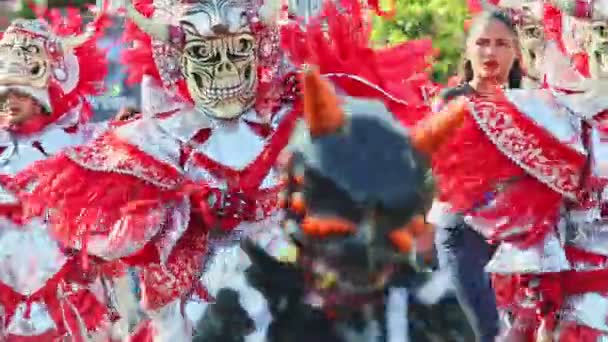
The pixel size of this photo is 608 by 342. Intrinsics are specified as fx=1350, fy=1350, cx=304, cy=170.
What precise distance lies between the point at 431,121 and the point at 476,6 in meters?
2.57

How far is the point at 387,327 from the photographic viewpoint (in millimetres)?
2455

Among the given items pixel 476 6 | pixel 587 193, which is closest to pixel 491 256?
pixel 587 193

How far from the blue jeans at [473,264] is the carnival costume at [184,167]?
57cm

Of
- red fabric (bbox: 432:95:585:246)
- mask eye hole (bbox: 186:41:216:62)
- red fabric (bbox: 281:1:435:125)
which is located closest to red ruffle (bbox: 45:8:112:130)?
mask eye hole (bbox: 186:41:216:62)

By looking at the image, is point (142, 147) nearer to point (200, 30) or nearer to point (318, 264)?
point (200, 30)

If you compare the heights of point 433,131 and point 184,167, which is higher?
point 433,131

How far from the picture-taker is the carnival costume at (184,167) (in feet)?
12.3

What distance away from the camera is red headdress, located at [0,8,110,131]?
5.23 m

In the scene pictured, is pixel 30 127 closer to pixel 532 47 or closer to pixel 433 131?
pixel 532 47

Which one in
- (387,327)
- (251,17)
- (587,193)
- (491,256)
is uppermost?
(251,17)

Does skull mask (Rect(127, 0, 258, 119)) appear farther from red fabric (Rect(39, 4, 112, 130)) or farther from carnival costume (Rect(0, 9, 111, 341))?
red fabric (Rect(39, 4, 112, 130))

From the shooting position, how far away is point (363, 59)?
3209mm

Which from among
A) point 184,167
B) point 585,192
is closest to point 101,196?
point 184,167

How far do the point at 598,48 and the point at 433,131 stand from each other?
5.57ft
